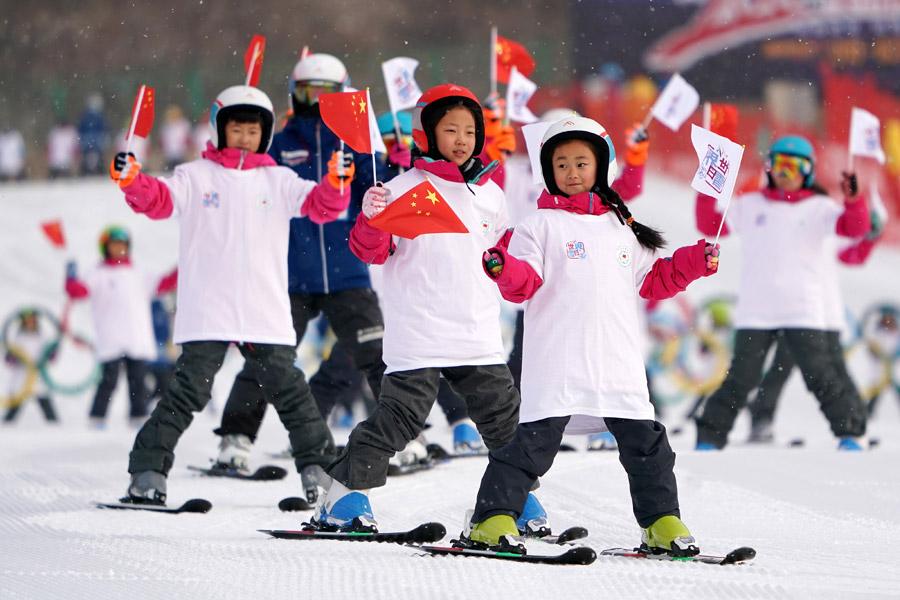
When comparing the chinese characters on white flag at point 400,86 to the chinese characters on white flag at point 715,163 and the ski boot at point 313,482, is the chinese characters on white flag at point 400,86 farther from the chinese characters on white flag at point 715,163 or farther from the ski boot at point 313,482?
the chinese characters on white flag at point 715,163

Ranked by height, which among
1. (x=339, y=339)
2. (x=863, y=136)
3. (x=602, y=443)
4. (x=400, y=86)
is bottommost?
(x=602, y=443)

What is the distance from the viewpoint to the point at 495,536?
14.6ft

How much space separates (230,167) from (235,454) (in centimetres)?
150

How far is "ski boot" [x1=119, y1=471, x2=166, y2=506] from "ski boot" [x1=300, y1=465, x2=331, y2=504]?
1.70 feet

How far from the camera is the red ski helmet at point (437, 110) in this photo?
16.5 feet

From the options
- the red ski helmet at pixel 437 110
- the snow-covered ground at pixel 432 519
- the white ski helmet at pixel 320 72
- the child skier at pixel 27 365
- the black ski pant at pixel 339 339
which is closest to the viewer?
the snow-covered ground at pixel 432 519

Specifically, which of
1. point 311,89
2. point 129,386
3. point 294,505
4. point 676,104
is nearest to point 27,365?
point 129,386

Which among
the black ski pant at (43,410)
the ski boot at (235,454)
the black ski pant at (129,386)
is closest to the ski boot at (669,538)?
the ski boot at (235,454)

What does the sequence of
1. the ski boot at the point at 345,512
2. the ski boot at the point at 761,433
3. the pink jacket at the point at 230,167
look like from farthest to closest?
the ski boot at the point at 761,433 → the pink jacket at the point at 230,167 → the ski boot at the point at 345,512

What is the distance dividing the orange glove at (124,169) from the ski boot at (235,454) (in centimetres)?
166

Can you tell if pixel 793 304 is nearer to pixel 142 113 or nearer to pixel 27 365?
pixel 142 113

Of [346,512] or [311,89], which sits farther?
[311,89]

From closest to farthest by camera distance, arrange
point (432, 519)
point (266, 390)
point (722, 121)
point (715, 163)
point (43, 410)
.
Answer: point (715, 163) < point (432, 519) < point (266, 390) < point (722, 121) < point (43, 410)

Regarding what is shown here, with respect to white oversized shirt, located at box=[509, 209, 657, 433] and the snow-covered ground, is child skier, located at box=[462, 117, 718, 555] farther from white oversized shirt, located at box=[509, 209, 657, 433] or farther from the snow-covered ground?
the snow-covered ground
